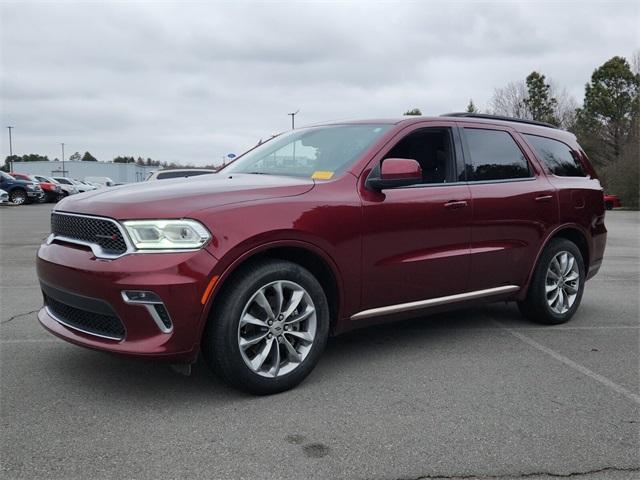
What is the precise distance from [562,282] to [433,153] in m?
1.92

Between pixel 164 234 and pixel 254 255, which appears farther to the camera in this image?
pixel 254 255

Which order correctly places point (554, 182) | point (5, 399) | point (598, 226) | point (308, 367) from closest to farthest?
point (5, 399) → point (308, 367) → point (554, 182) → point (598, 226)

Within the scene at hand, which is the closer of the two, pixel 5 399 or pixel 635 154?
pixel 5 399

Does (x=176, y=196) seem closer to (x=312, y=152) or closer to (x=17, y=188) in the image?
(x=312, y=152)

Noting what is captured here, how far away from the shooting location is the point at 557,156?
571cm

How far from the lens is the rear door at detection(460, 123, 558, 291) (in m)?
4.76

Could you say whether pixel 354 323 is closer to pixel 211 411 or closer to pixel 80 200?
pixel 211 411

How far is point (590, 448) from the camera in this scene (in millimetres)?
3041

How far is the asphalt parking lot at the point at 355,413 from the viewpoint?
2.83m

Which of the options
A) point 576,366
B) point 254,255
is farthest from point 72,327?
point 576,366

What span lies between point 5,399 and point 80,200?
1260mm

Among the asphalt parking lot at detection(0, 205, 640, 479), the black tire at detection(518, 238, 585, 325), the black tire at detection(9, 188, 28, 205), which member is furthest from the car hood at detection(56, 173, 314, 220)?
the black tire at detection(9, 188, 28, 205)

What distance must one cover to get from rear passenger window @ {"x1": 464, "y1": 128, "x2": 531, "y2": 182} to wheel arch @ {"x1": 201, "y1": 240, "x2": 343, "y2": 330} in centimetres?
156

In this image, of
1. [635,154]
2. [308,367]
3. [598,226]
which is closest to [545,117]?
[635,154]
